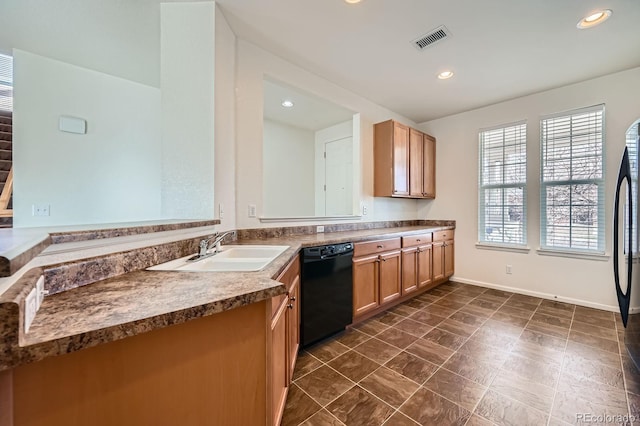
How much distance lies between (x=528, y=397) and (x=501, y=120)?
3465 millimetres

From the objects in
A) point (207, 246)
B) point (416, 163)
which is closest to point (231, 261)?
point (207, 246)

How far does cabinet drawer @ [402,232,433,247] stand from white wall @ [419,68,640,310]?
90cm

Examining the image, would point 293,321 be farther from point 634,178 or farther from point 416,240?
point 634,178

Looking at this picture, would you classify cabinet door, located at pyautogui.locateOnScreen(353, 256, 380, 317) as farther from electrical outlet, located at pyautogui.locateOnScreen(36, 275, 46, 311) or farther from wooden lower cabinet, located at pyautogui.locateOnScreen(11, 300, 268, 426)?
electrical outlet, located at pyautogui.locateOnScreen(36, 275, 46, 311)

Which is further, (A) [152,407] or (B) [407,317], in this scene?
(B) [407,317]

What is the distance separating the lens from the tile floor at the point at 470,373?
1411 mm

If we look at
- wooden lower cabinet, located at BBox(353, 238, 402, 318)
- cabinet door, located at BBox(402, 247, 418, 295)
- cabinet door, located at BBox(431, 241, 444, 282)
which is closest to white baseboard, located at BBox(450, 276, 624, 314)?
cabinet door, located at BBox(431, 241, 444, 282)

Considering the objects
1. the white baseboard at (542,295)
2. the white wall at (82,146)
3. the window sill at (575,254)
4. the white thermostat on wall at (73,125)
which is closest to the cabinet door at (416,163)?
the white baseboard at (542,295)

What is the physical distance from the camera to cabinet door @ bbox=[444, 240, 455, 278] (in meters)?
3.79

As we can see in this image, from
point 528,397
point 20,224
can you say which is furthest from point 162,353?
point 20,224

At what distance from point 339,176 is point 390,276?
2.38m

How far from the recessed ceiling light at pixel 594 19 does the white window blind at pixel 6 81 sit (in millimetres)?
5534

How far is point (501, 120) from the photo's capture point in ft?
11.6

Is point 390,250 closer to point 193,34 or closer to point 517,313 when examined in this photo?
point 517,313
